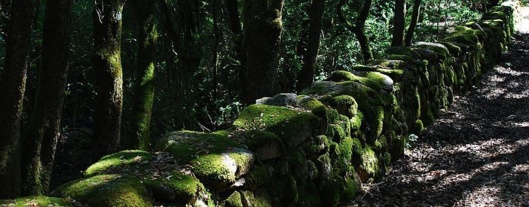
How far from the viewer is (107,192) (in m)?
2.69

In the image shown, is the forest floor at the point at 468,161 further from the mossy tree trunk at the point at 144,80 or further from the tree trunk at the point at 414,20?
the mossy tree trunk at the point at 144,80

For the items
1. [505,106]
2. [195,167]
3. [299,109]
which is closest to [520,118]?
[505,106]

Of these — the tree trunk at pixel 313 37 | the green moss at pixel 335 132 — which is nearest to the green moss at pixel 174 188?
the green moss at pixel 335 132

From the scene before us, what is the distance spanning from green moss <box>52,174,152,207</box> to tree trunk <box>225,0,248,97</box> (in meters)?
6.93

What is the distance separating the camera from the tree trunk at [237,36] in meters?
9.95

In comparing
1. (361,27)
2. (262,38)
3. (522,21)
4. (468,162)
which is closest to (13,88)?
(262,38)

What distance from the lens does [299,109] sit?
4969mm

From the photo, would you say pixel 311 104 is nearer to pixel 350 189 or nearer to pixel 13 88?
pixel 350 189

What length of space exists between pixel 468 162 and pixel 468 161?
43mm

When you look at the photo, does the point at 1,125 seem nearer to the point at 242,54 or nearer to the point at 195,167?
the point at 195,167

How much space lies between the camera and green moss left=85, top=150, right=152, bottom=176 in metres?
3.27

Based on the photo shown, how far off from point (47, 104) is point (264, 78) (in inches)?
92.4

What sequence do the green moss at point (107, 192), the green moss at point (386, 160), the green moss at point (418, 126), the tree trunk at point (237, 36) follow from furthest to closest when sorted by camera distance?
the tree trunk at point (237, 36) → the green moss at point (418, 126) → the green moss at point (386, 160) → the green moss at point (107, 192)

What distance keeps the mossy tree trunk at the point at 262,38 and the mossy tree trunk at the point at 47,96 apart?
192 centimetres
